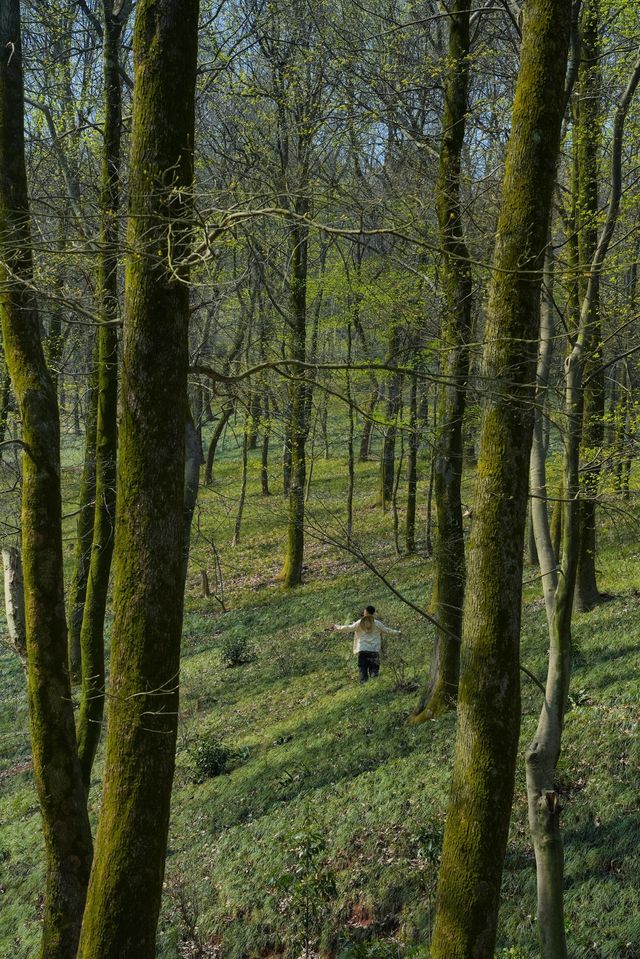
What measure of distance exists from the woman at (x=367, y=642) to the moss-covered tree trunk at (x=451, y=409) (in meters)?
2.92

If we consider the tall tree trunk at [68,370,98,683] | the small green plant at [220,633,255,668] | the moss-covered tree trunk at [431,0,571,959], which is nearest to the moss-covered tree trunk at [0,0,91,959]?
the tall tree trunk at [68,370,98,683]

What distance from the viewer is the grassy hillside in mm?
6645

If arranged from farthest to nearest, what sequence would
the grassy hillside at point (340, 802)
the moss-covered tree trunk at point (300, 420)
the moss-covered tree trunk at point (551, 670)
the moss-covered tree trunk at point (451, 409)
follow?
the moss-covered tree trunk at point (300, 420)
the moss-covered tree trunk at point (451, 409)
the grassy hillside at point (340, 802)
the moss-covered tree trunk at point (551, 670)

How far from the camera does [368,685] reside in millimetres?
13273

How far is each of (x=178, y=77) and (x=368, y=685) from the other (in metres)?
10.8

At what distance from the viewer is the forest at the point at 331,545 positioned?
4.48 m

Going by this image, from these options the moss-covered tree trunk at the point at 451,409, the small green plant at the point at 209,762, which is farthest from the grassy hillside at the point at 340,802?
the moss-covered tree trunk at the point at 451,409

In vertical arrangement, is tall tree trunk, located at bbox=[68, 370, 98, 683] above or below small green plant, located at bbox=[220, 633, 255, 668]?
above

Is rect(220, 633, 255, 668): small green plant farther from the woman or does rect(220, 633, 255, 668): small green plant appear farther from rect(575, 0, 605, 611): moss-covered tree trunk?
rect(575, 0, 605, 611): moss-covered tree trunk

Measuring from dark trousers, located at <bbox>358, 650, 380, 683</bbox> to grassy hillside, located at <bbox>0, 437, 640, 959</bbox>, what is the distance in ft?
0.90

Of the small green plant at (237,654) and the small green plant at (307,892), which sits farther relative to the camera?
the small green plant at (237,654)

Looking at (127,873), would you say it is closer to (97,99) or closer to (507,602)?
(507,602)

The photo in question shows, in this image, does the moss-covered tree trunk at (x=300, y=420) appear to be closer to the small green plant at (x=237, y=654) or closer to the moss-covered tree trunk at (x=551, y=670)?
the small green plant at (x=237, y=654)

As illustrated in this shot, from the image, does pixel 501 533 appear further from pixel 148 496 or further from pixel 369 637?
pixel 369 637
